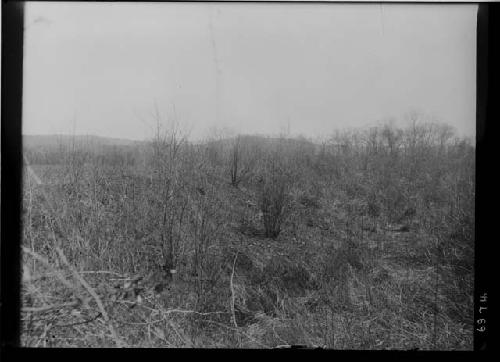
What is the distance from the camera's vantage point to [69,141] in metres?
2.70

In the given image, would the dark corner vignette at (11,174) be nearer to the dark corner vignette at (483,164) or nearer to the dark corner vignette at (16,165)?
the dark corner vignette at (16,165)

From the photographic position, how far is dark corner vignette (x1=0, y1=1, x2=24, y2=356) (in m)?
2.69

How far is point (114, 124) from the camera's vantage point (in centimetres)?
270

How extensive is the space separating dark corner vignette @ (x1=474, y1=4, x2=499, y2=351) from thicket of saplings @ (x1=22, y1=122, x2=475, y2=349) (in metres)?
0.06

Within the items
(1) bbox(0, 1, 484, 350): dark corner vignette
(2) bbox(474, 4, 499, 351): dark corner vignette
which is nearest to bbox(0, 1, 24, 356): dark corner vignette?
(1) bbox(0, 1, 484, 350): dark corner vignette

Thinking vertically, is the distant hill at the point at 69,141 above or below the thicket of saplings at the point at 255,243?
above

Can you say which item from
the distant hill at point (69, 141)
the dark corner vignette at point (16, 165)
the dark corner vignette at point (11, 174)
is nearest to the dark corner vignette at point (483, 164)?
the dark corner vignette at point (16, 165)

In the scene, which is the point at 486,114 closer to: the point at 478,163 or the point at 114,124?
the point at 478,163

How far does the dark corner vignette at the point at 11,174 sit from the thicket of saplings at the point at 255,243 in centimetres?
8

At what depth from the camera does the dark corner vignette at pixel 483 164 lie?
8.83 feet

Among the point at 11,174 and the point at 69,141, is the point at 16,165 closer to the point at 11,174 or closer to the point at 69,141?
the point at 11,174

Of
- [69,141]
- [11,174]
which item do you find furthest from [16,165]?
[69,141]

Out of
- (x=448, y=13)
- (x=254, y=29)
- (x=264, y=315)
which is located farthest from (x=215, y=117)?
(x=448, y=13)

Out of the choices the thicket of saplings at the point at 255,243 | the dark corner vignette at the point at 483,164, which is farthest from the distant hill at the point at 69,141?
the dark corner vignette at the point at 483,164
